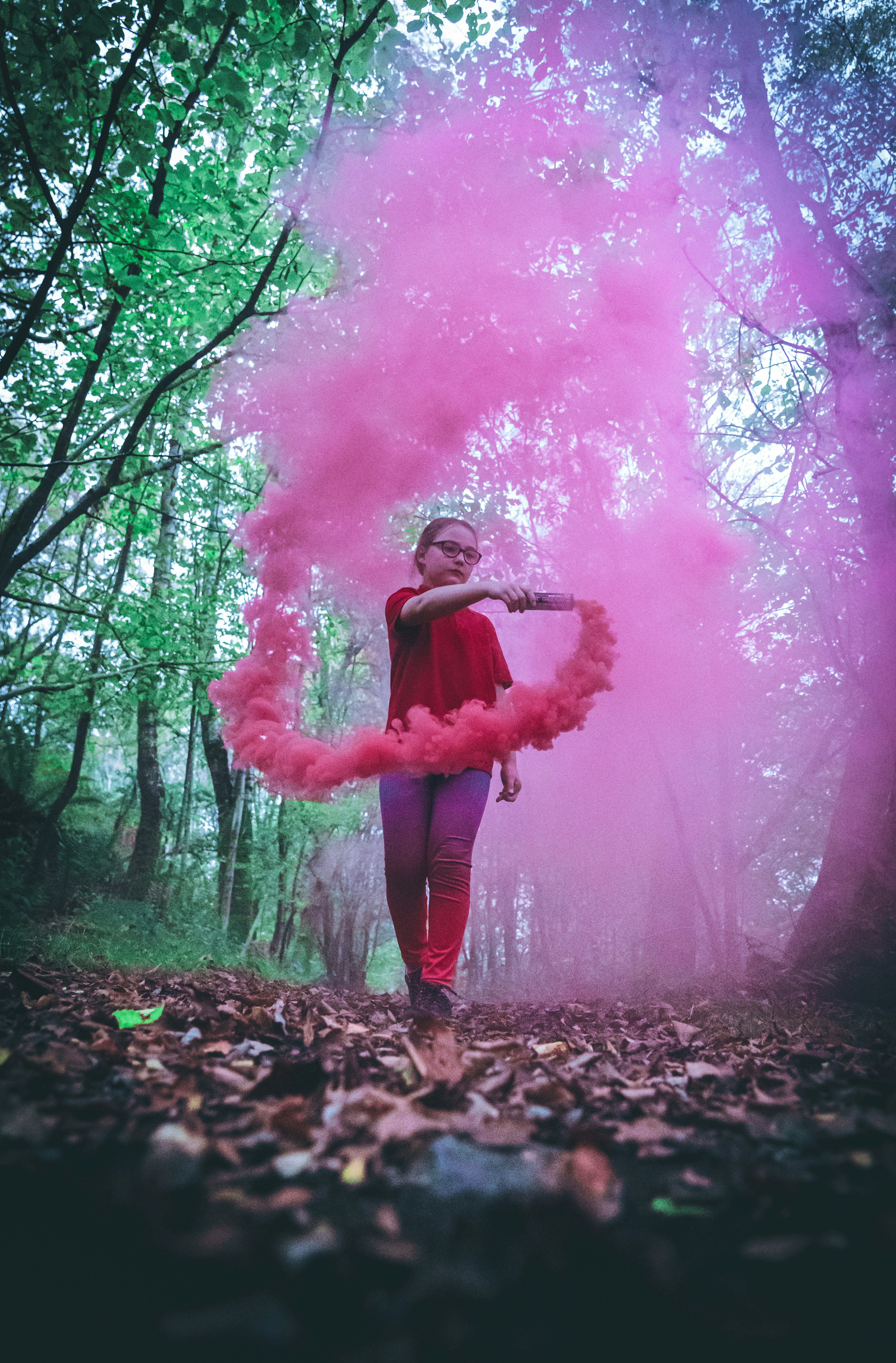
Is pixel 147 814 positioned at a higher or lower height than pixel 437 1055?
higher

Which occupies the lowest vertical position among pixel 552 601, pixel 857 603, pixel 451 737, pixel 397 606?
pixel 451 737

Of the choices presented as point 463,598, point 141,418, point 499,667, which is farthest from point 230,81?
point 499,667

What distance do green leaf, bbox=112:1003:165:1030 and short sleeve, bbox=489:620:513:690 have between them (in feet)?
6.37

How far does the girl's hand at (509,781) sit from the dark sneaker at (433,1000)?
943mm

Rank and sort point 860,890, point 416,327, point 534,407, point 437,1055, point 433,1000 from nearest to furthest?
point 437,1055 < point 433,1000 < point 860,890 < point 416,327 < point 534,407

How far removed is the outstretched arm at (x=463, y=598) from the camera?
2.67m

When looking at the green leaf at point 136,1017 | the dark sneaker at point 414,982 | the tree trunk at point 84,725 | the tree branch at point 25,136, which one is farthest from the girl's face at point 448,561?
the tree trunk at point 84,725

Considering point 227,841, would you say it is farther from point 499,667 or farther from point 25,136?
point 25,136

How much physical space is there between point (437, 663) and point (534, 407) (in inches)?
95.6

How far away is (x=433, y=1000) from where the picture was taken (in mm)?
2607

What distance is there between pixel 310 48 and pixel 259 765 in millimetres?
4060

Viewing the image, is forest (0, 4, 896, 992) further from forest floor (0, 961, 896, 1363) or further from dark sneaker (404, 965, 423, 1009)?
forest floor (0, 961, 896, 1363)

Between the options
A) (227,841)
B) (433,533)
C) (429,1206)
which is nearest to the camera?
(429,1206)

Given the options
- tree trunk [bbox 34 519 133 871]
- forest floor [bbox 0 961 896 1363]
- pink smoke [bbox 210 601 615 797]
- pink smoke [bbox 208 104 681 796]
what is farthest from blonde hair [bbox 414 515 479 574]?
tree trunk [bbox 34 519 133 871]
